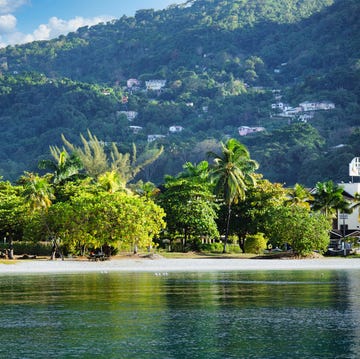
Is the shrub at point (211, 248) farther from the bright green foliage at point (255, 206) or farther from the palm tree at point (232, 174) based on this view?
the bright green foliage at point (255, 206)

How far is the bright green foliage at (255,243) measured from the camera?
99.6m

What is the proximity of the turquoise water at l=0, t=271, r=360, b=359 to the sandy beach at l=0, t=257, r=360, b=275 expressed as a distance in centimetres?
Answer: 1759

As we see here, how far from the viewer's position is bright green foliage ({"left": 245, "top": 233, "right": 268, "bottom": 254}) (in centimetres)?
9962

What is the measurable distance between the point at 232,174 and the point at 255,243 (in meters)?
9.56

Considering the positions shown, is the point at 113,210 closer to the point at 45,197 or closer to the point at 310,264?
the point at 45,197

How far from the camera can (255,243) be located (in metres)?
99.9

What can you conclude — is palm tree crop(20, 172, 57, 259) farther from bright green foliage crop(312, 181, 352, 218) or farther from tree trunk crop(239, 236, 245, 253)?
bright green foliage crop(312, 181, 352, 218)

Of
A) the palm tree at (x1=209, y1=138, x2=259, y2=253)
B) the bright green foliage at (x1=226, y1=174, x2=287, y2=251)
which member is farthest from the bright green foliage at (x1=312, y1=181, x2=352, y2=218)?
the palm tree at (x1=209, y1=138, x2=259, y2=253)

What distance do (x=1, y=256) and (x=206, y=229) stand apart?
23.9 meters

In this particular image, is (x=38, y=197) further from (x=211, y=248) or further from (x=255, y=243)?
(x=255, y=243)

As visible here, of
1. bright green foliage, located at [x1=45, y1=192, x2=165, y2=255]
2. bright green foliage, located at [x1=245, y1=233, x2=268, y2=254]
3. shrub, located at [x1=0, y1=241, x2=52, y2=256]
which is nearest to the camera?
bright green foliage, located at [x1=45, y1=192, x2=165, y2=255]

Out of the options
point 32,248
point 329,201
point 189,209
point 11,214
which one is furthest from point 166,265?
point 329,201

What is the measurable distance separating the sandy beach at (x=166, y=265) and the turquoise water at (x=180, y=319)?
1759cm

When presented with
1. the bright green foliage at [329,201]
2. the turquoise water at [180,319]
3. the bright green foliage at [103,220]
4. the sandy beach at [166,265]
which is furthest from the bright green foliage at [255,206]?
the turquoise water at [180,319]
